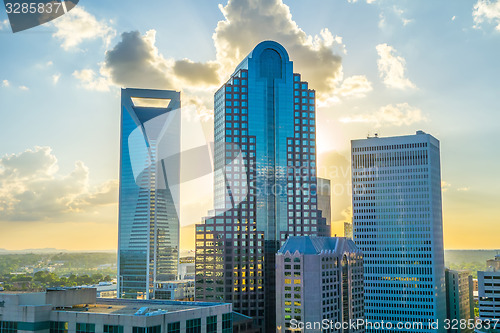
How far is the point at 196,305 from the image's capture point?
11019cm

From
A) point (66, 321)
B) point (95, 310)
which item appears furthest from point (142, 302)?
point (66, 321)

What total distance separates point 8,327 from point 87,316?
15.5 metres

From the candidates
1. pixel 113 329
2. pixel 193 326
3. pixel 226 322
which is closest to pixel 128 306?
pixel 193 326

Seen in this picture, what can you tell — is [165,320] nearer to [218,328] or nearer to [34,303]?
[218,328]

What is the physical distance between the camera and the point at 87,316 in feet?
314

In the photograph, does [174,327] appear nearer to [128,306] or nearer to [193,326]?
[193,326]

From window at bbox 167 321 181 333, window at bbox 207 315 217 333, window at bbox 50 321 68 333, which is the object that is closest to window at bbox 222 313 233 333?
window at bbox 207 315 217 333

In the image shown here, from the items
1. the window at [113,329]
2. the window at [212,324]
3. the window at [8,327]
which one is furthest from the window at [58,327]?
the window at [212,324]

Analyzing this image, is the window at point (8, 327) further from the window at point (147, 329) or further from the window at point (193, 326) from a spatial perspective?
the window at point (193, 326)

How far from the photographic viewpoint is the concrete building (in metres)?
92.3

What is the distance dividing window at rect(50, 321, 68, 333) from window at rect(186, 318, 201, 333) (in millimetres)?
21158

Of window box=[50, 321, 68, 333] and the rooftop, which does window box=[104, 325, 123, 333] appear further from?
window box=[50, 321, 68, 333]

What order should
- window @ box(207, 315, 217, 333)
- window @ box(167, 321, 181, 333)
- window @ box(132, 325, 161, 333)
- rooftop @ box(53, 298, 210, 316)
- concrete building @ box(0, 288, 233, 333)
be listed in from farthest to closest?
1. rooftop @ box(53, 298, 210, 316)
2. window @ box(207, 315, 217, 333)
3. window @ box(167, 321, 181, 333)
4. concrete building @ box(0, 288, 233, 333)
5. window @ box(132, 325, 161, 333)

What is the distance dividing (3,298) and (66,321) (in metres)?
12.9
